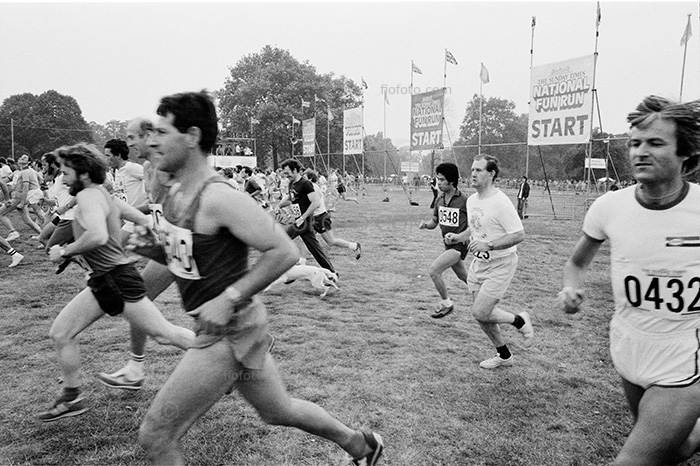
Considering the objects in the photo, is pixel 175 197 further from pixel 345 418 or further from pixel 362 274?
pixel 362 274

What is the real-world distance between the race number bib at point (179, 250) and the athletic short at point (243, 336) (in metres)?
0.23

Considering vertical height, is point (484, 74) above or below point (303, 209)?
above

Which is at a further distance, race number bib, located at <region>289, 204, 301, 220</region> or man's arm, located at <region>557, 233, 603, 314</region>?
race number bib, located at <region>289, 204, 301, 220</region>

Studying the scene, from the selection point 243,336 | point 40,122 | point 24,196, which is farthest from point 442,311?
point 40,122

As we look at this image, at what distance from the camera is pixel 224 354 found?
7.24 feet

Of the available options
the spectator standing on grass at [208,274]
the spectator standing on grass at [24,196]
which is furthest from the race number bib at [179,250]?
the spectator standing on grass at [24,196]

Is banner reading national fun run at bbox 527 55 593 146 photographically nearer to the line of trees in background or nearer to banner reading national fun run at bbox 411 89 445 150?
banner reading national fun run at bbox 411 89 445 150

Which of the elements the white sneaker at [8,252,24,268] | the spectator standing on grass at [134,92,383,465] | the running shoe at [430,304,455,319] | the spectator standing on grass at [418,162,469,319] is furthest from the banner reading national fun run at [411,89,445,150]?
the spectator standing on grass at [134,92,383,465]

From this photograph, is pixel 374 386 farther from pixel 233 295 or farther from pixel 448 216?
pixel 233 295

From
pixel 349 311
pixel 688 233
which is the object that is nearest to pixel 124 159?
pixel 349 311

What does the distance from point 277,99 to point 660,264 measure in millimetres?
58173

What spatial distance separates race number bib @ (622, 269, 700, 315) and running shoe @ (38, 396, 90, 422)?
3776 millimetres

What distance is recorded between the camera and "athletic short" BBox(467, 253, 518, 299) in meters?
4.84

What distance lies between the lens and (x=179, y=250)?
7.36 ft
